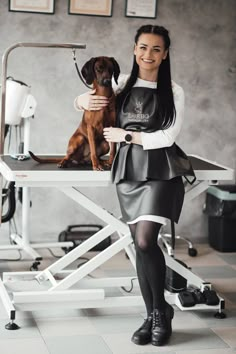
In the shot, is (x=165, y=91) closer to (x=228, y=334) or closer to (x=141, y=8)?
(x=228, y=334)

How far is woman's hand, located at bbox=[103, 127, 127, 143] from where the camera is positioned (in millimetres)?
3574

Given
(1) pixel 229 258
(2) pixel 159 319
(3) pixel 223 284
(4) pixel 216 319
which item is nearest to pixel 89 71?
(2) pixel 159 319

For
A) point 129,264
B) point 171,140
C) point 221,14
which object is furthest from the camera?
point 221,14

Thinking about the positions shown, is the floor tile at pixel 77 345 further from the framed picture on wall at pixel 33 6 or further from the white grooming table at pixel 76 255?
the framed picture on wall at pixel 33 6

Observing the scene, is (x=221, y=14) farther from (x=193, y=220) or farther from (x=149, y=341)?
(x=149, y=341)

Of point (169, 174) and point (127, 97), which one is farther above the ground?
point (127, 97)

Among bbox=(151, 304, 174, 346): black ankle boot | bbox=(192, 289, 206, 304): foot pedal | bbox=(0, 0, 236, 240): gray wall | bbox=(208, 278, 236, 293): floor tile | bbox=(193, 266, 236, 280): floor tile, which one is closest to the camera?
bbox=(151, 304, 174, 346): black ankle boot

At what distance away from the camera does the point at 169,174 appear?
11.5ft

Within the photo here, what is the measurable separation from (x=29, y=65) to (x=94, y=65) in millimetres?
1757

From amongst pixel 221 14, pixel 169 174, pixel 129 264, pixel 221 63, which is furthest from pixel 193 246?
pixel 169 174

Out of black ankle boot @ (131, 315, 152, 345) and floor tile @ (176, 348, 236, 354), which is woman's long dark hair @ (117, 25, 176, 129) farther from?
floor tile @ (176, 348, 236, 354)

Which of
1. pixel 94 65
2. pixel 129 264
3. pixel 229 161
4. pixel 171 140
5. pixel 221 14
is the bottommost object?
pixel 129 264

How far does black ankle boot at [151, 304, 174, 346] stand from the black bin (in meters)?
1.93

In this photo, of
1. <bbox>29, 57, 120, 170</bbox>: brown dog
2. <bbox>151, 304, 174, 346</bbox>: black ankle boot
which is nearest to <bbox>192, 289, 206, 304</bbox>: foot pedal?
<bbox>151, 304, 174, 346</bbox>: black ankle boot
